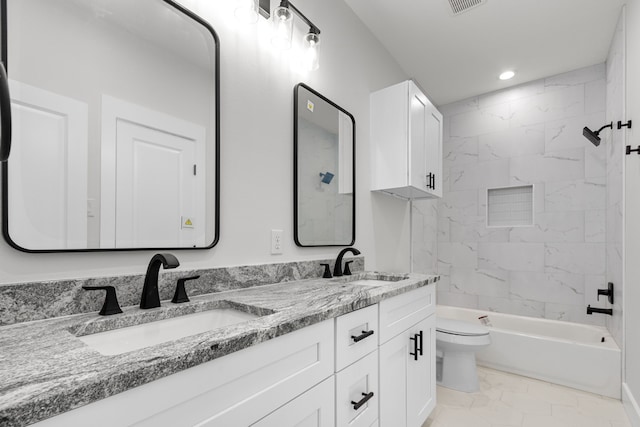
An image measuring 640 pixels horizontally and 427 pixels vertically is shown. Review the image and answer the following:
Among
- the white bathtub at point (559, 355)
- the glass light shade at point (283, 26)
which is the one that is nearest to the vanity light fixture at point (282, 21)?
the glass light shade at point (283, 26)

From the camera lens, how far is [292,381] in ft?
2.93

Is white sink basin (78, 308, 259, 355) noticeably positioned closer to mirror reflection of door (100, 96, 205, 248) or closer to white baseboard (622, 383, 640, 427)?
mirror reflection of door (100, 96, 205, 248)

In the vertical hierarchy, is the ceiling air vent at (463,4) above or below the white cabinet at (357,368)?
above

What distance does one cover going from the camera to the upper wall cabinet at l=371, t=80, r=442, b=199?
2.24m

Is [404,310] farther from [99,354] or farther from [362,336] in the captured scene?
[99,354]

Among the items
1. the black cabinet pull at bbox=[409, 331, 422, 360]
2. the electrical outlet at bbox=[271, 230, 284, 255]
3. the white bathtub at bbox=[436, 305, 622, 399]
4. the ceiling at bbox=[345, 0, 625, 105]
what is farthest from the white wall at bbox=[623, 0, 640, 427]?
the electrical outlet at bbox=[271, 230, 284, 255]

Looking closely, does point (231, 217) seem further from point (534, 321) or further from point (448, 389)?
point (534, 321)

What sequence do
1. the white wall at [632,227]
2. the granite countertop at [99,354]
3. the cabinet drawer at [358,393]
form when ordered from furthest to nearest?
the white wall at [632,227] → the cabinet drawer at [358,393] → the granite countertop at [99,354]

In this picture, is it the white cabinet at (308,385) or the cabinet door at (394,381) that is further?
the cabinet door at (394,381)

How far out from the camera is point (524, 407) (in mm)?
2188

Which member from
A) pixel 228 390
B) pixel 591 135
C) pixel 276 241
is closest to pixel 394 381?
pixel 276 241

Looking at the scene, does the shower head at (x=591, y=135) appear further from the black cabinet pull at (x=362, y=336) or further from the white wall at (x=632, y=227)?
the black cabinet pull at (x=362, y=336)

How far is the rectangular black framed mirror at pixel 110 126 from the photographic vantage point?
0.86 metres

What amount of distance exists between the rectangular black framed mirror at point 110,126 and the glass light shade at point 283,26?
1.12 ft
